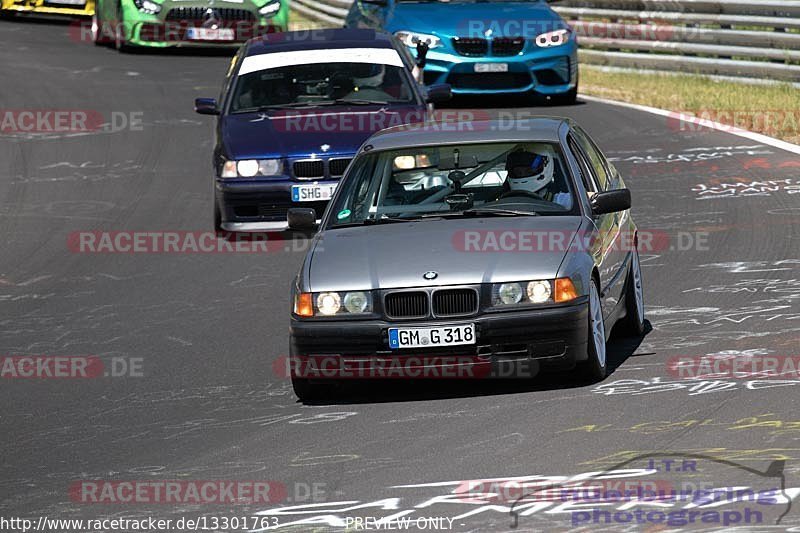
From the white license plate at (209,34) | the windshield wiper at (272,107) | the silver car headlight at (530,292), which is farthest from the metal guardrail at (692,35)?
the silver car headlight at (530,292)

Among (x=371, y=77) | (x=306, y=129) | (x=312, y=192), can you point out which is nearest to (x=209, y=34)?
(x=371, y=77)

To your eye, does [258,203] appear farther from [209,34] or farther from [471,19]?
[209,34]

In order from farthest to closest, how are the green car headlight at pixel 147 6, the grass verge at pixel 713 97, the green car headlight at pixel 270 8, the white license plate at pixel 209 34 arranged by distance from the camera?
the white license plate at pixel 209 34 < the green car headlight at pixel 270 8 < the green car headlight at pixel 147 6 < the grass verge at pixel 713 97

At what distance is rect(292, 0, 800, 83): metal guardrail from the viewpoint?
22047mm

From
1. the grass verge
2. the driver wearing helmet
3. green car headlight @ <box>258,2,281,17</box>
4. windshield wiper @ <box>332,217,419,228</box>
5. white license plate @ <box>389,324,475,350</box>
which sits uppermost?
the driver wearing helmet

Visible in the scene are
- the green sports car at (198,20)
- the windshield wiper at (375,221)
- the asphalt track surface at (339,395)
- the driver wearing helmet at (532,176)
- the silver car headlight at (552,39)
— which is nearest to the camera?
the asphalt track surface at (339,395)

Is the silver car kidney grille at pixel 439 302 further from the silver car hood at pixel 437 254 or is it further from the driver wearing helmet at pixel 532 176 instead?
the driver wearing helmet at pixel 532 176

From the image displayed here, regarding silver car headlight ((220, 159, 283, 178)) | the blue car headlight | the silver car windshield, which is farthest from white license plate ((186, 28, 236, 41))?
the silver car windshield

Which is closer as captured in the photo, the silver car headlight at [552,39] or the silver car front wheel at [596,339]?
the silver car front wheel at [596,339]

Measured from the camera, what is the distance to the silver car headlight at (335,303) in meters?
8.73

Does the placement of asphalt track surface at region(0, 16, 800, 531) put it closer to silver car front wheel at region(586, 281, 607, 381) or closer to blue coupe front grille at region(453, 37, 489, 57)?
silver car front wheel at region(586, 281, 607, 381)

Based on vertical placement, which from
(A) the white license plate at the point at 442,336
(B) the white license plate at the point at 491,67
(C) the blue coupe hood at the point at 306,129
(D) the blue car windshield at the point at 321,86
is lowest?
(B) the white license plate at the point at 491,67

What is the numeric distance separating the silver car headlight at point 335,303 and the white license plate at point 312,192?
18.2ft

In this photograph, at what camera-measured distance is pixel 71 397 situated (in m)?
9.45
